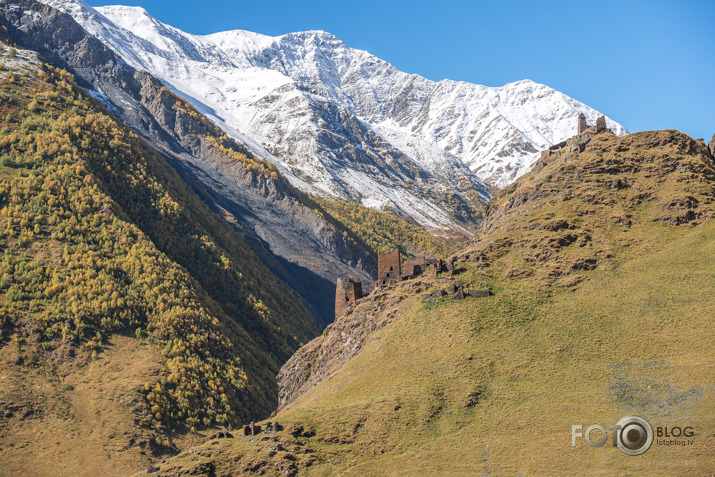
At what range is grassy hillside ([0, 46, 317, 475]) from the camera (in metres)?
128

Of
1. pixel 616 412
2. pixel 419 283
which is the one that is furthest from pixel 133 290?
pixel 616 412

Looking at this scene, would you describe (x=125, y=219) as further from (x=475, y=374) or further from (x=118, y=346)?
(x=475, y=374)

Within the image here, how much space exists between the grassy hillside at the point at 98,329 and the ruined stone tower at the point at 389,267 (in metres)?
59.7

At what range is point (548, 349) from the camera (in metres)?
68.6

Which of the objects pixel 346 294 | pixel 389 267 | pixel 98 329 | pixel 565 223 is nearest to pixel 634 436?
pixel 565 223

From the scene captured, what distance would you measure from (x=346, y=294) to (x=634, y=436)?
2212 inches

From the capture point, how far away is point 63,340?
14562 cm

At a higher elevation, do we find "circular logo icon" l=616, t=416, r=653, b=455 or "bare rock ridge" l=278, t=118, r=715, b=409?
"bare rock ridge" l=278, t=118, r=715, b=409

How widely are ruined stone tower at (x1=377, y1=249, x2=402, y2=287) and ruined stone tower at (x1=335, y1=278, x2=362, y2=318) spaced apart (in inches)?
143

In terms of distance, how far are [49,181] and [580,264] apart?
156 metres

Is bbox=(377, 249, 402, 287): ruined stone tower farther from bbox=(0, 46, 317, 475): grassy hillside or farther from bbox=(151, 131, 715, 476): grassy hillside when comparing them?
bbox=(0, 46, 317, 475): grassy hillside

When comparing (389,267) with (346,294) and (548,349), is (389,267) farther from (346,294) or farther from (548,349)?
(548,349)

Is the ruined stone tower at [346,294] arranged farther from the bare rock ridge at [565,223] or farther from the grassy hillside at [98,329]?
the grassy hillside at [98,329]

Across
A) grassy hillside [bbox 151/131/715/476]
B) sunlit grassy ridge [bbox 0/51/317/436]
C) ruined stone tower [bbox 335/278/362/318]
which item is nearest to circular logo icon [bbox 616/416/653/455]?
grassy hillside [bbox 151/131/715/476]
